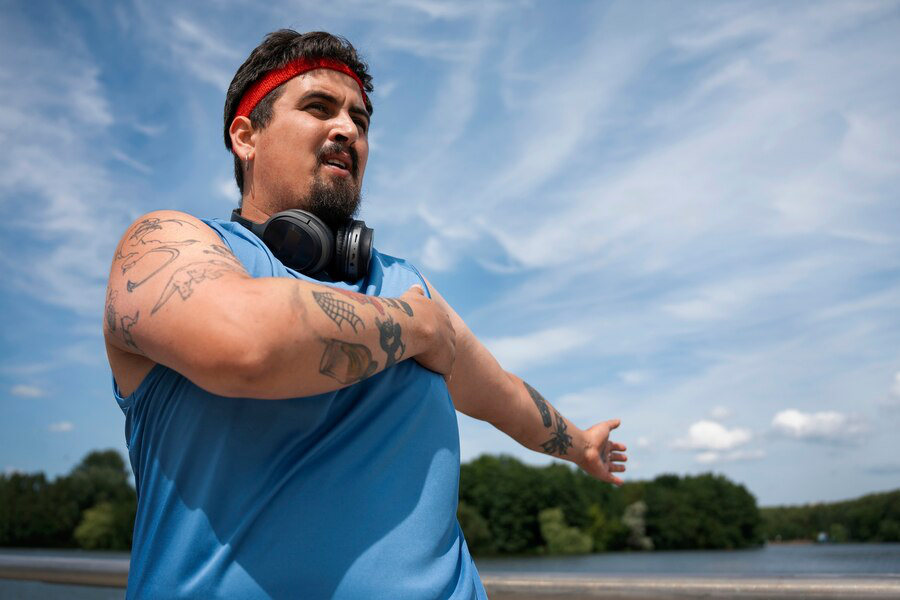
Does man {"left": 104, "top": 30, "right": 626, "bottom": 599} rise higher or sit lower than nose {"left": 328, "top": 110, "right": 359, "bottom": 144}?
lower

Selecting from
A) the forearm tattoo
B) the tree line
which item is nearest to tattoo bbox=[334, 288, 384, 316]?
the forearm tattoo

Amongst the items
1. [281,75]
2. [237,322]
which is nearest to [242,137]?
[281,75]

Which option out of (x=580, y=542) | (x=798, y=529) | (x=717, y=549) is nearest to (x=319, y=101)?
(x=580, y=542)

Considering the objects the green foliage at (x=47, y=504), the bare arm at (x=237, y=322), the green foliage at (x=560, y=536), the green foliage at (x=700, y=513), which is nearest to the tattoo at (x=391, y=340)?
the bare arm at (x=237, y=322)

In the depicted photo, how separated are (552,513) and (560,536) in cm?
278

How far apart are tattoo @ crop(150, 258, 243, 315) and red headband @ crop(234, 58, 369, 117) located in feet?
2.80

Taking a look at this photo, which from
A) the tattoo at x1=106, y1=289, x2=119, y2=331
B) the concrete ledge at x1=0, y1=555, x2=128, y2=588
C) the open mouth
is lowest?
the concrete ledge at x1=0, y1=555, x2=128, y2=588

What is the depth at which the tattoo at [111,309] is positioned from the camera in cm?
141

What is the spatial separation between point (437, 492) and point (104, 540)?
65829 millimetres

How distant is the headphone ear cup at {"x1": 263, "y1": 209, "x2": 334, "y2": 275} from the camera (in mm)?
1683

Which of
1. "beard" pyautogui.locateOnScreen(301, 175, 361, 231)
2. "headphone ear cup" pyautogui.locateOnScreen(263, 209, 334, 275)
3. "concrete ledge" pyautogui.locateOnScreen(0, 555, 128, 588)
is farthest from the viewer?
"concrete ledge" pyautogui.locateOnScreen(0, 555, 128, 588)

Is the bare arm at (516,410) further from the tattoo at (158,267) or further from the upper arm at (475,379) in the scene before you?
the tattoo at (158,267)

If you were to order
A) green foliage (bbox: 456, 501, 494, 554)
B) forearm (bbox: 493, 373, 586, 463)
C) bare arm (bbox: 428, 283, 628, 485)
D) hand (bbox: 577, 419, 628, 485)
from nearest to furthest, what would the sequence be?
bare arm (bbox: 428, 283, 628, 485) < forearm (bbox: 493, 373, 586, 463) < hand (bbox: 577, 419, 628, 485) < green foliage (bbox: 456, 501, 494, 554)

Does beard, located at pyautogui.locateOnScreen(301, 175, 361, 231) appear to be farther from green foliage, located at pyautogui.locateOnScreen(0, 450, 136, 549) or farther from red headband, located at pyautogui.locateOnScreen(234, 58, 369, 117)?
green foliage, located at pyautogui.locateOnScreen(0, 450, 136, 549)
